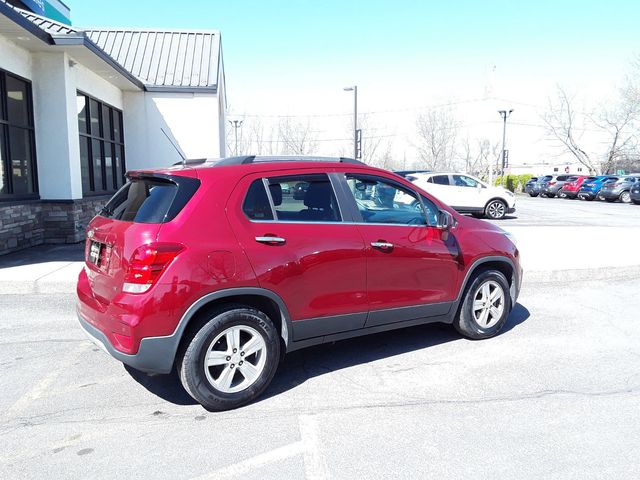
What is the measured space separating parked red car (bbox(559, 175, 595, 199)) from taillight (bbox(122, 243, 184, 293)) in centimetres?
3597

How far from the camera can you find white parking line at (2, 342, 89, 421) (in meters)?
3.68

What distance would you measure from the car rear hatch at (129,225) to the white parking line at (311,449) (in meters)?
1.54

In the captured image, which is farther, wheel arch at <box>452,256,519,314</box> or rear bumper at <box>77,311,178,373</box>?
wheel arch at <box>452,256,519,314</box>

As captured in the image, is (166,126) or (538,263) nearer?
(538,263)

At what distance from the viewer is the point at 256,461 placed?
3.06 m

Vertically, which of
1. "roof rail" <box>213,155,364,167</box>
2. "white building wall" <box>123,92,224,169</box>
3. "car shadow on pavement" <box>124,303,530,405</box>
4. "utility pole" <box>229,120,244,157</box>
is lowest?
"car shadow on pavement" <box>124,303,530,405</box>

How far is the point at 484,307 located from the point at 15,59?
9246 millimetres

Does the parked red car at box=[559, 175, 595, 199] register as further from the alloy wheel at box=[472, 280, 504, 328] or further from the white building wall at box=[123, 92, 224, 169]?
the alloy wheel at box=[472, 280, 504, 328]

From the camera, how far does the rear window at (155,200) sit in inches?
142

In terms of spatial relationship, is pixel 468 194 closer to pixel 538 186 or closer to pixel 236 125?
pixel 538 186

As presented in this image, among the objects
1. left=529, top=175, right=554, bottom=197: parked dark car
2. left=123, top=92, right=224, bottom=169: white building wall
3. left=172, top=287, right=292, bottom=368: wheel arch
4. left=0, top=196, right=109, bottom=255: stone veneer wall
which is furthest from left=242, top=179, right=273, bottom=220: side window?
left=529, top=175, right=554, bottom=197: parked dark car

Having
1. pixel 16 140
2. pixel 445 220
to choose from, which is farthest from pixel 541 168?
pixel 445 220

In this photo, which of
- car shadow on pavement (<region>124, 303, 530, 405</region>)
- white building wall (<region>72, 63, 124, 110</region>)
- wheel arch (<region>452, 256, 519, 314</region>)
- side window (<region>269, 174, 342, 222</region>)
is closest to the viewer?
side window (<region>269, 174, 342, 222</region>)

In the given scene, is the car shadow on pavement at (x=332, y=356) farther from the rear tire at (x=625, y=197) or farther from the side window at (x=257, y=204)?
the rear tire at (x=625, y=197)
